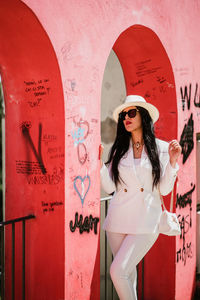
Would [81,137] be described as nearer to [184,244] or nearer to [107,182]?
[107,182]

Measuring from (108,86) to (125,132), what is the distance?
2.04 m

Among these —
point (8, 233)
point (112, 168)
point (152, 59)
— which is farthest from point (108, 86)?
point (8, 233)

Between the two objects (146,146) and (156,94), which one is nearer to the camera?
(146,146)

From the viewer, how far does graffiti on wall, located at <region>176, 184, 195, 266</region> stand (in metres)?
4.85

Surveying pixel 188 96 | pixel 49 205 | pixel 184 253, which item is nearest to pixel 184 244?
pixel 184 253

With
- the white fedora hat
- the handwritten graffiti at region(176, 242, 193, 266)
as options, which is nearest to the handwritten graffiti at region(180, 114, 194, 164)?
the handwritten graffiti at region(176, 242, 193, 266)

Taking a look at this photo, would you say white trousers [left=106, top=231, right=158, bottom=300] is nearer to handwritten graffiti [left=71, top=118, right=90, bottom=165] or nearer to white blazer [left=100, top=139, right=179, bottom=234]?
white blazer [left=100, top=139, right=179, bottom=234]

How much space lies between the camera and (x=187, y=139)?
16.7 ft

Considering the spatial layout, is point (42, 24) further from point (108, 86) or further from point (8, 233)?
point (108, 86)

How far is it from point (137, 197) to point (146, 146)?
1.49 feet

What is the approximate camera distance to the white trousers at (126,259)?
10.00 feet

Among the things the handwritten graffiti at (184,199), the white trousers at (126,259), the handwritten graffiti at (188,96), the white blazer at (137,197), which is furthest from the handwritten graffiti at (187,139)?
the white trousers at (126,259)

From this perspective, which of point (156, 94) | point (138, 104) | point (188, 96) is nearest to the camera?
point (138, 104)

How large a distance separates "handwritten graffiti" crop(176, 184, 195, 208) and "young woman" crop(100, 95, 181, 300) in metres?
1.56
